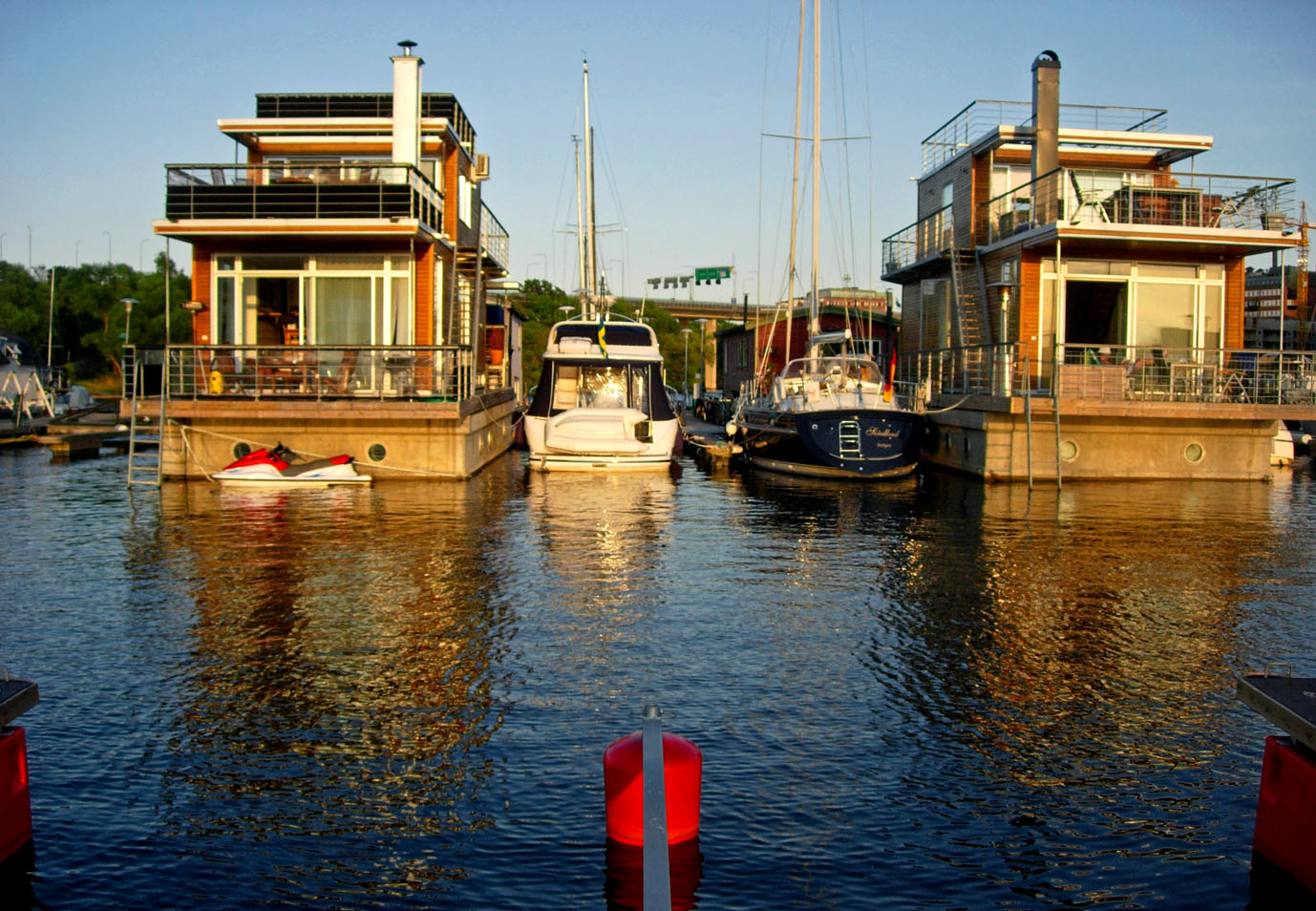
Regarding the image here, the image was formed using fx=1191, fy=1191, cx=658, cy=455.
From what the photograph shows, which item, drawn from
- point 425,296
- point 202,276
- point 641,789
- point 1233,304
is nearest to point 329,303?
point 425,296

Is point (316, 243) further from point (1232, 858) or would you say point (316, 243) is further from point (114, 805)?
point (1232, 858)

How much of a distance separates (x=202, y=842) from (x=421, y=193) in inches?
851

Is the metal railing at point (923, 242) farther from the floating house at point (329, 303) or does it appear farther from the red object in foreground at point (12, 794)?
the red object in foreground at point (12, 794)

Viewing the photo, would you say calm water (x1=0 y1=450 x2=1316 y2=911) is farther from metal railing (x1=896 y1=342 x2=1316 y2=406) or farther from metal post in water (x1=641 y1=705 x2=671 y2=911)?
metal railing (x1=896 y1=342 x2=1316 y2=406)

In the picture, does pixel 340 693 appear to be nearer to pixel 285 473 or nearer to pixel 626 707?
pixel 626 707

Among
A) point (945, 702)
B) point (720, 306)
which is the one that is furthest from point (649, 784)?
point (720, 306)

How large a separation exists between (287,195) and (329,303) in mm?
2704

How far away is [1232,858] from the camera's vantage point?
21.1 ft

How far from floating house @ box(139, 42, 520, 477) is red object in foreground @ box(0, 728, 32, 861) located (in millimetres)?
16800

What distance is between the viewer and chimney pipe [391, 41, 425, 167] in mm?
28797

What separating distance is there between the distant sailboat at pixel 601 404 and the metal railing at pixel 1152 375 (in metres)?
7.24

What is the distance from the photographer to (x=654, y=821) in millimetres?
5484

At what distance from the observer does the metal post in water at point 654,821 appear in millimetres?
4887

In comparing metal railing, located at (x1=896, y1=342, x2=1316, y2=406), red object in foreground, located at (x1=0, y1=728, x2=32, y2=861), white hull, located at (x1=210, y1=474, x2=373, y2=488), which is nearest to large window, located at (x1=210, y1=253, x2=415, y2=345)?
white hull, located at (x1=210, y1=474, x2=373, y2=488)
